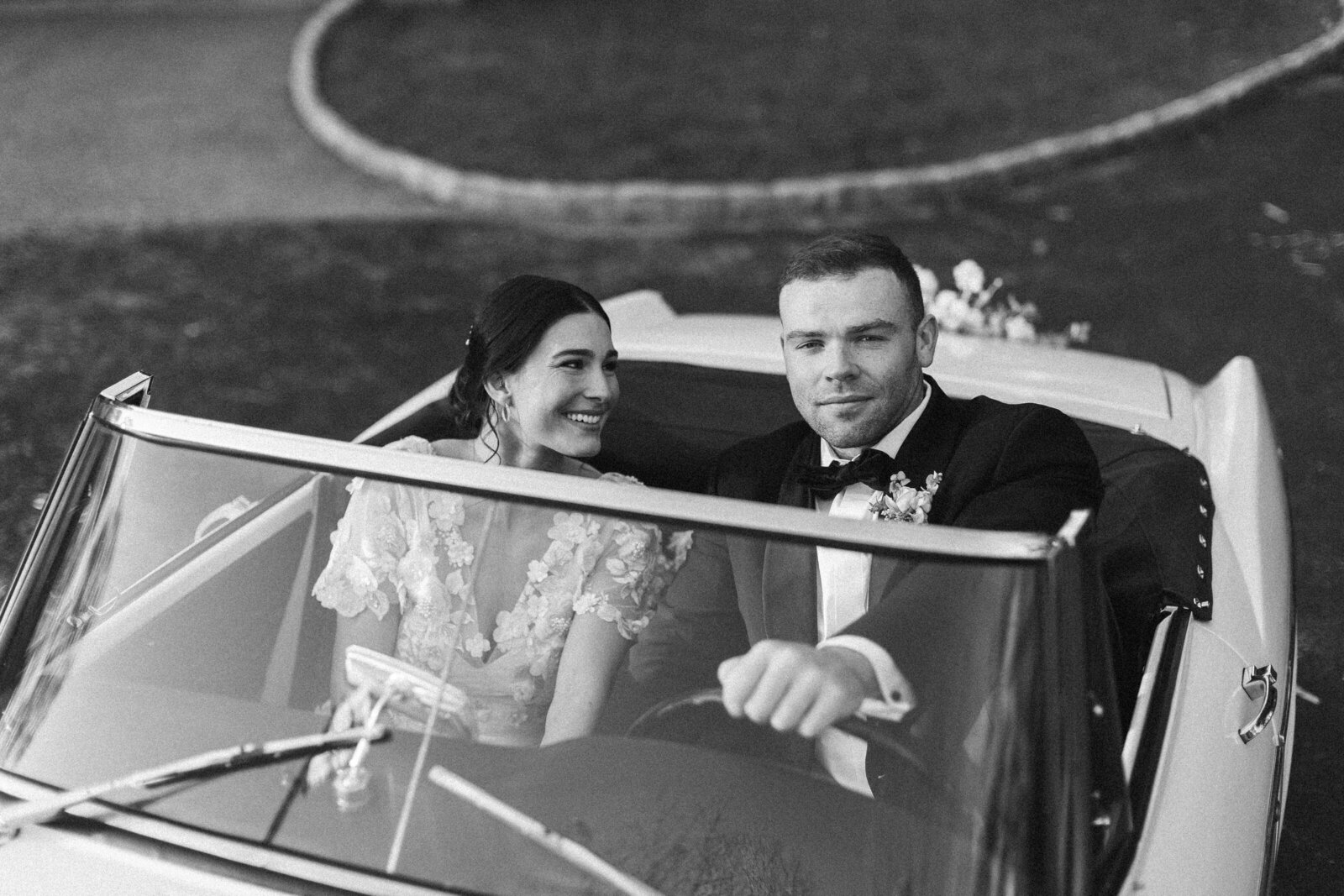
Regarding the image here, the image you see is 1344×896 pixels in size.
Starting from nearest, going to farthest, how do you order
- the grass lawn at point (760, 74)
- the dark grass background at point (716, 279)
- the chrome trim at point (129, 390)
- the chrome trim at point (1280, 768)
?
the chrome trim at point (129, 390), the chrome trim at point (1280, 768), the dark grass background at point (716, 279), the grass lawn at point (760, 74)

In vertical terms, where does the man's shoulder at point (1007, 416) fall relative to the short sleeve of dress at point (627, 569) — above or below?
above

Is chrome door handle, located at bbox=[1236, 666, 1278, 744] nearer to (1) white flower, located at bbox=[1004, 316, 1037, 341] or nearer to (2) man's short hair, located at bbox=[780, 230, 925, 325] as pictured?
(2) man's short hair, located at bbox=[780, 230, 925, 325]

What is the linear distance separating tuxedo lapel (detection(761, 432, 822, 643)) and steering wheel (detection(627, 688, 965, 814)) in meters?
0.11

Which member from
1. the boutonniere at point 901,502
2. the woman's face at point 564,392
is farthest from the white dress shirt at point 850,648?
the woman's face at point 564,392

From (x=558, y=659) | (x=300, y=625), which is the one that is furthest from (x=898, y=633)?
(x=300, y=625)

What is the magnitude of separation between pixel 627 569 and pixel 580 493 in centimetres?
22

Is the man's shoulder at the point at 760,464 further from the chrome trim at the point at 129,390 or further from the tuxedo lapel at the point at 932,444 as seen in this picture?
the chrome trim at the point at 129,390

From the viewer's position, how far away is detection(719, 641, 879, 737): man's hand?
181cm

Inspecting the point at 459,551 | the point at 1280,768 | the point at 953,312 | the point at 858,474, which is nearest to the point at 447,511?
the point at 459,551

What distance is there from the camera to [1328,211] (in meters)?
7.08

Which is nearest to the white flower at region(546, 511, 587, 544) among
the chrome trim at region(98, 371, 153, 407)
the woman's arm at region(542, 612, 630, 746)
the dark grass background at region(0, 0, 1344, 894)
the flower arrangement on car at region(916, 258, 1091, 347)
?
the woman's arm at region(542, 612, 630, 746)

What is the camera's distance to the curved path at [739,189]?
7426mm

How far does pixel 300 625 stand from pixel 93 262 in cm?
568

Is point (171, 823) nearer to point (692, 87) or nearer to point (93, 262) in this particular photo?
point (93, 262)
